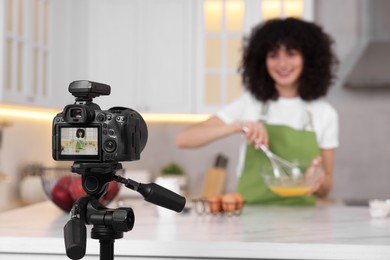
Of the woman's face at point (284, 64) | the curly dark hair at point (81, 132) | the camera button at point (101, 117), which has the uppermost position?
the woman's face at point (284, 64)

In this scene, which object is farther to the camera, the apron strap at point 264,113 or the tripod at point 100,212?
the apron strap at point 264,113

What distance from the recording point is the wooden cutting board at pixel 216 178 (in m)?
3.65

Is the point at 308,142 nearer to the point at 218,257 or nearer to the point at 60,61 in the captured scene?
the point at 218,257

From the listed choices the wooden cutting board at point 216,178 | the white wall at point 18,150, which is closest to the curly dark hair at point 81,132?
the white wall at point 18,150

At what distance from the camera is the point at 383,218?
6.02 feet

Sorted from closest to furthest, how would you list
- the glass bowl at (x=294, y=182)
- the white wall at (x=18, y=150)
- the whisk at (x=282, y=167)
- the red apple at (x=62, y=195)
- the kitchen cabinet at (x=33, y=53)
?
the red apple at (x=62, y=195), the glass bowl at (x=294, y=182), the whisk at (x=282, y=167), the kitchen cabinet at (x=33, y=53), the white wall at (x=18, y=150)

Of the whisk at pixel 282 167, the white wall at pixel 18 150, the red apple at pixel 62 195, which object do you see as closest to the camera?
the red apple at pixel 62 195

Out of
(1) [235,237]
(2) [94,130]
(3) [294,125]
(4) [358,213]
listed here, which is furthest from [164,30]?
(2) [94,130]

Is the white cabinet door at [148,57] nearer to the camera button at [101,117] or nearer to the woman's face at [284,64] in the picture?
the woman's face at [284,64]

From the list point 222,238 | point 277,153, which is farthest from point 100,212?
point 277,153

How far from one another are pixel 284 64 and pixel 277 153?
0.35 metres

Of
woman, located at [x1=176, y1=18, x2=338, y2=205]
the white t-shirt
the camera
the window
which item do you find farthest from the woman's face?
the camera

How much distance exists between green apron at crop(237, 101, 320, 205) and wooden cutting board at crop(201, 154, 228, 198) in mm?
1102

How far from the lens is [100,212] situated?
949 mm
